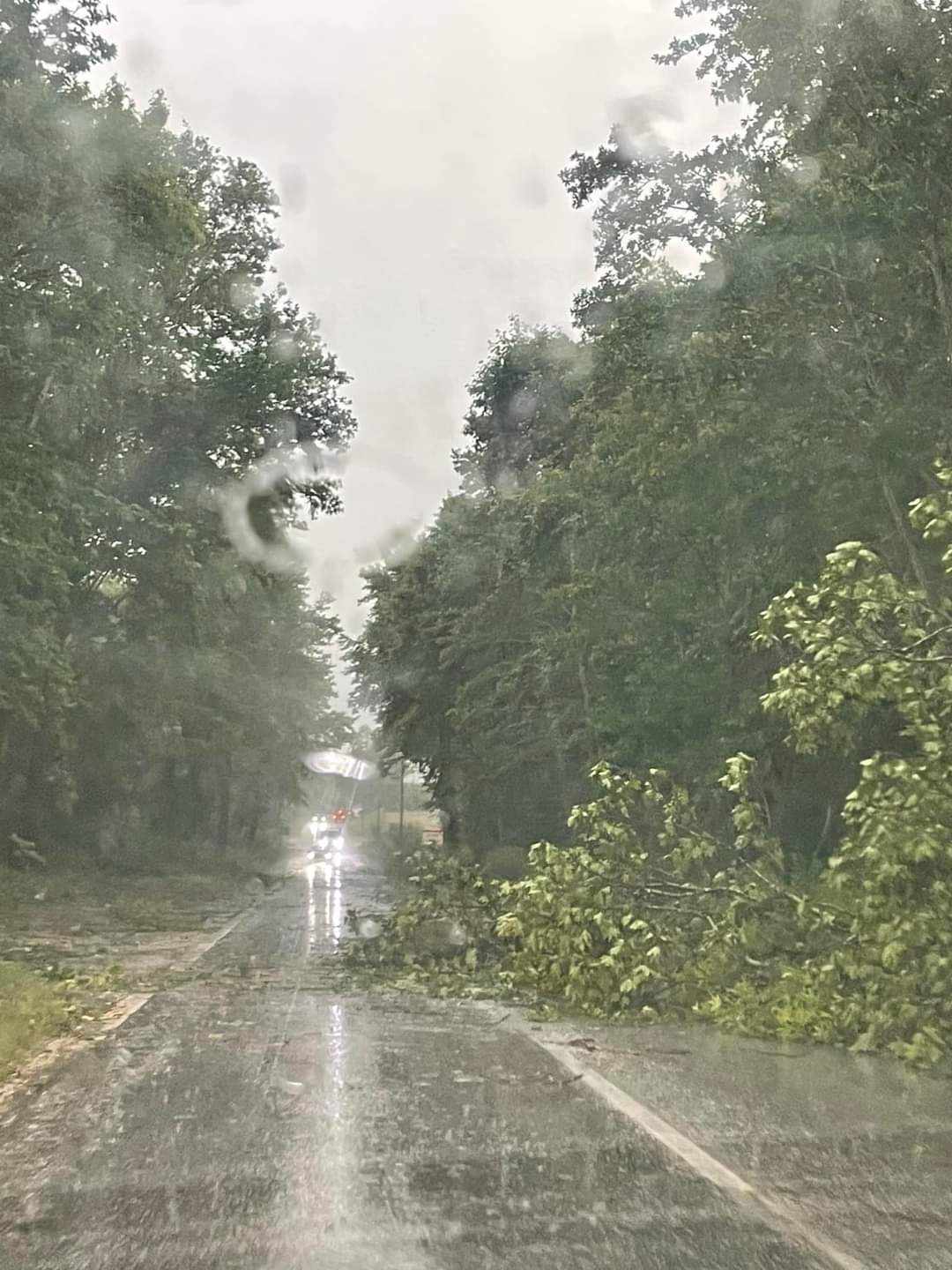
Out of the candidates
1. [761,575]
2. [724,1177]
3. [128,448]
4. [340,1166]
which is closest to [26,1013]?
[340,1166]

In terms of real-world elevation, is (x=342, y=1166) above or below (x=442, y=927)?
below

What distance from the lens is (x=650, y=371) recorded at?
19766 millimetres

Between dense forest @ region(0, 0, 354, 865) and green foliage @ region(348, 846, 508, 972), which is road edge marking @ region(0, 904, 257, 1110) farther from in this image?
dense forest @ region(0, 0, 354, 865)

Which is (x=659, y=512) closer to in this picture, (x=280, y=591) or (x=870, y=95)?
(x=870, y=95)

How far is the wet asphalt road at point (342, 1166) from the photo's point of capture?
4984 millimetres

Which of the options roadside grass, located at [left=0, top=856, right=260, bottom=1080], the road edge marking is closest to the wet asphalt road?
the road edge marking

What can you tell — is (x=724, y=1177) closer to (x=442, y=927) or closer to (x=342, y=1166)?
(x=342, y=1166)

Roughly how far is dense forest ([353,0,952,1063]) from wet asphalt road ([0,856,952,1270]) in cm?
245

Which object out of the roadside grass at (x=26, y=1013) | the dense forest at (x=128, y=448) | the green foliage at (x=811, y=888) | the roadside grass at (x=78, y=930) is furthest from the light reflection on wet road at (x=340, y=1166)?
the dense forest at (x=128, y=448)

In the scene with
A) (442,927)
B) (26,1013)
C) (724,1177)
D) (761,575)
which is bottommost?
(724,1177)

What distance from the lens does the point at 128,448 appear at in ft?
102

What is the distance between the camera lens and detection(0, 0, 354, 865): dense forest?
19125 mm

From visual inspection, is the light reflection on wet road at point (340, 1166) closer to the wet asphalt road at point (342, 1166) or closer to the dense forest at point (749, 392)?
the wet asphalt road at point (342, 1166)

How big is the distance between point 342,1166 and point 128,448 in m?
26.9
